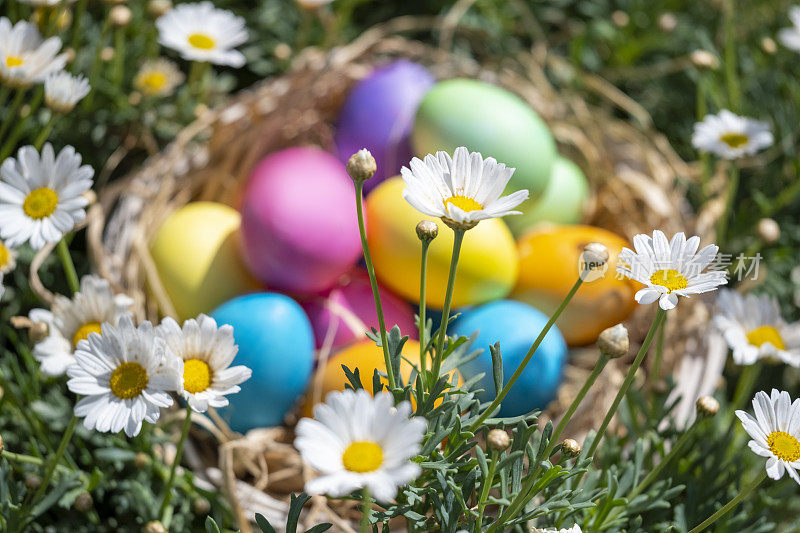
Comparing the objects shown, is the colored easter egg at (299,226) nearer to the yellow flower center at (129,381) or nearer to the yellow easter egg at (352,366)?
the yellow easter egg at (352,366)

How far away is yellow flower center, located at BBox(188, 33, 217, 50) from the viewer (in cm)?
115

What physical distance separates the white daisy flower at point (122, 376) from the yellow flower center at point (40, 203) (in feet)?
0.64

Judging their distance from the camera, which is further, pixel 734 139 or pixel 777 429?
pixel 734 139

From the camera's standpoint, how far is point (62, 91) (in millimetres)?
858

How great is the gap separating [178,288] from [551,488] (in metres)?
0.60

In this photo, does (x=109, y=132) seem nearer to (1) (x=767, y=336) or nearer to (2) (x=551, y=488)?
(2) (x=551, y=488)

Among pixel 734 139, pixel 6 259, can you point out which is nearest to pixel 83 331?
pixel 6 259

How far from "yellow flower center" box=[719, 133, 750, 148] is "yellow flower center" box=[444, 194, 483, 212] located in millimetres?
603

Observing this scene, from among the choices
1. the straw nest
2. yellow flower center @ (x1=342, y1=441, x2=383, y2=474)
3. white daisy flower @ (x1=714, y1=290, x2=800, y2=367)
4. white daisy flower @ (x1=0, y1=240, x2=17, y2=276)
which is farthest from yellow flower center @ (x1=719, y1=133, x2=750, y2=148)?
white daisy flower @ (x1=0, y1=240, x2=17, y2=276)

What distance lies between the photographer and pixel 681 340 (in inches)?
40.6

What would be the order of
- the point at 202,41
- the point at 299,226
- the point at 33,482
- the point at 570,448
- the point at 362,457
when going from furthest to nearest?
the point at 202,41
the point at 299,226
the point at 33,482
the point at 570,448
the point at 362,457

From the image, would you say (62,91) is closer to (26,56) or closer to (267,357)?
(26,56)

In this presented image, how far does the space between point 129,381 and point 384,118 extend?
0.69m

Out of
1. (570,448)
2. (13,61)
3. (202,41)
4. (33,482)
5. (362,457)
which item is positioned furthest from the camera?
(202,41)
